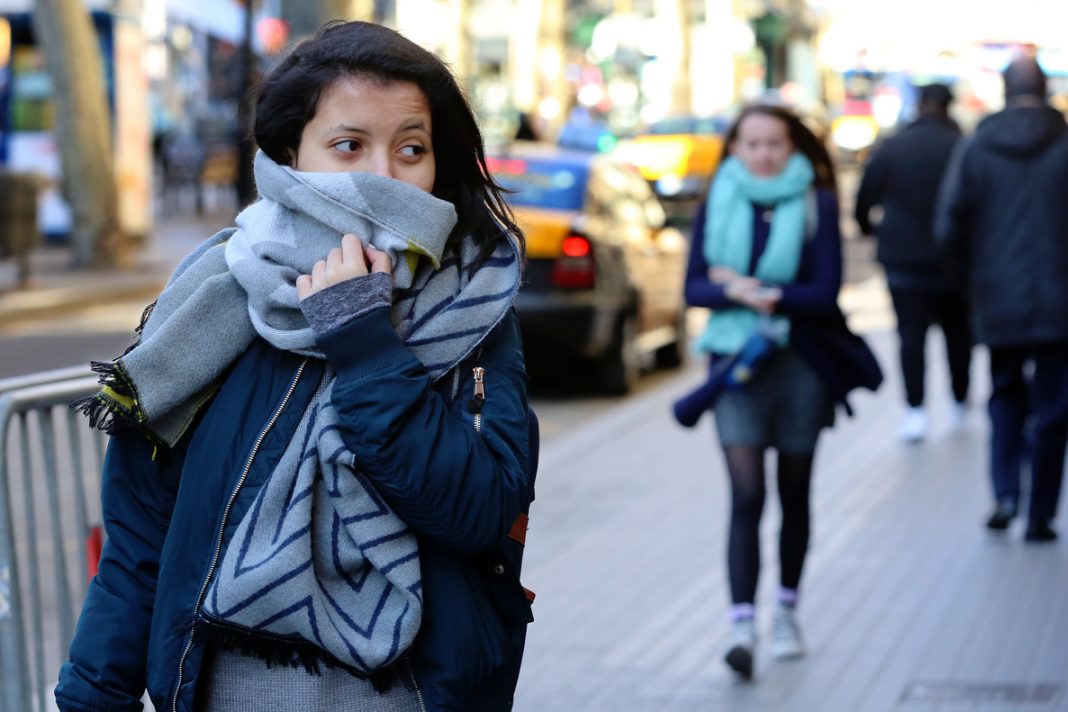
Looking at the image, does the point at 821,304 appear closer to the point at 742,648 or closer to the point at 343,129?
the point at 742,648

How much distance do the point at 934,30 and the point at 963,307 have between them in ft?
145

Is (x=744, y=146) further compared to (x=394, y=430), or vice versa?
(x=744, y=146)

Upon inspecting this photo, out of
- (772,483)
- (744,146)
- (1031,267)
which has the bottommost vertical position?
(772,483)

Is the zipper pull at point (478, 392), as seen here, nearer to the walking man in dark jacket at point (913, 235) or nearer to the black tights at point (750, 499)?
the black tights at point (750, 499)

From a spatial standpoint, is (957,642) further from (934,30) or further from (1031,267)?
(934,30)

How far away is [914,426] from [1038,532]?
105 inches

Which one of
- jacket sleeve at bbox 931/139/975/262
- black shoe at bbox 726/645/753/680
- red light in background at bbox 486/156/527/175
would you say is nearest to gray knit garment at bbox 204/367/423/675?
black shoe at bbox 726/645/753/680

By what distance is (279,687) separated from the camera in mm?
2361

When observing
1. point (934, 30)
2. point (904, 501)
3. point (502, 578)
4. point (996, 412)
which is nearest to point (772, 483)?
point (904, 501)

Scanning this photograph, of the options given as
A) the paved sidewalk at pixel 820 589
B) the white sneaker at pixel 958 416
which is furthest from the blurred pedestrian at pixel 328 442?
the white sneaker at pixel 958 416

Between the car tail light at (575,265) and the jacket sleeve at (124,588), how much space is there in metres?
9.44

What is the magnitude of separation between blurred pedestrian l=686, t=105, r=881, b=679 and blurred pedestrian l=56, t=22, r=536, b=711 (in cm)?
332

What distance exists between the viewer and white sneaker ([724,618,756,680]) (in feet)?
18.5

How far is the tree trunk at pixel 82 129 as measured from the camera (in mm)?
20844
